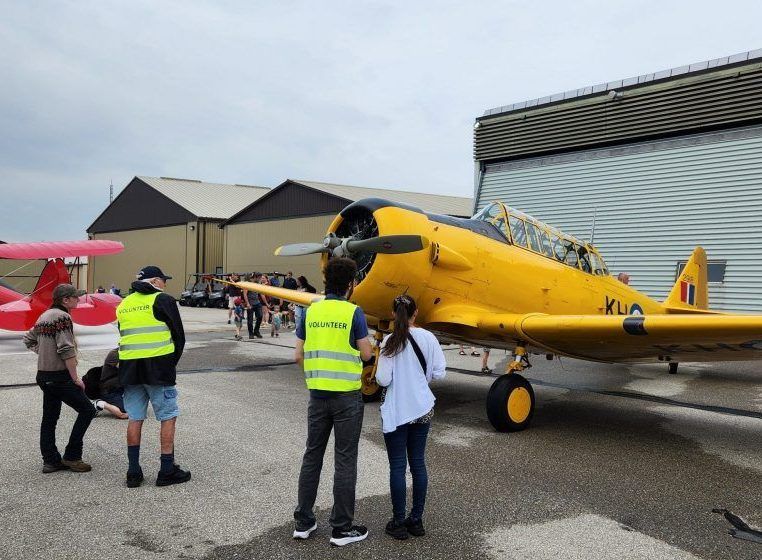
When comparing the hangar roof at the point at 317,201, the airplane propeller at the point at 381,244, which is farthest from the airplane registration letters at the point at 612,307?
the hangar roof at the point at 317,201

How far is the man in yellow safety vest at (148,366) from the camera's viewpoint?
15.2 feet

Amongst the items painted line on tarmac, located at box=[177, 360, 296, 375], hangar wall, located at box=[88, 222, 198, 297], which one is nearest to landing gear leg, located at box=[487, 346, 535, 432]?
painted line on tarmac, located at box=[177, 360, 296, 375]

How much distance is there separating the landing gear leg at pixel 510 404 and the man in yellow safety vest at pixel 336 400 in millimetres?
3234

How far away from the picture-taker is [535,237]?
842cm

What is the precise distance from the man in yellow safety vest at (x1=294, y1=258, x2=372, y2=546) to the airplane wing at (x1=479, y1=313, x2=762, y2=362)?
12.2 feet

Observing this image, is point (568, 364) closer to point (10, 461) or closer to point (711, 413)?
point (711, 413)

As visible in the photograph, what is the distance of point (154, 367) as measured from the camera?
4.64 metres

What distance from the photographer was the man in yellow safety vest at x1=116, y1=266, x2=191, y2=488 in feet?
15.2

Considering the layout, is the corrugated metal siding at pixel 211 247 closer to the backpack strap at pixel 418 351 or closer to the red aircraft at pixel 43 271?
the red aircraft at pixel 43 271

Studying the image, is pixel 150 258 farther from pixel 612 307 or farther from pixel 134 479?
pixel 134 479

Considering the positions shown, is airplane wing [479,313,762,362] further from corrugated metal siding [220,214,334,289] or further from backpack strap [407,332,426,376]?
corrugated metal siding [220,214,334,289]

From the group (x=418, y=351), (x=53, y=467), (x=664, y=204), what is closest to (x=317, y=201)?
(x=664, y=204)

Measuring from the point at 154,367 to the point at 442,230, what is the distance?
3.84 m

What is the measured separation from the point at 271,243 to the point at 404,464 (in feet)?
116
